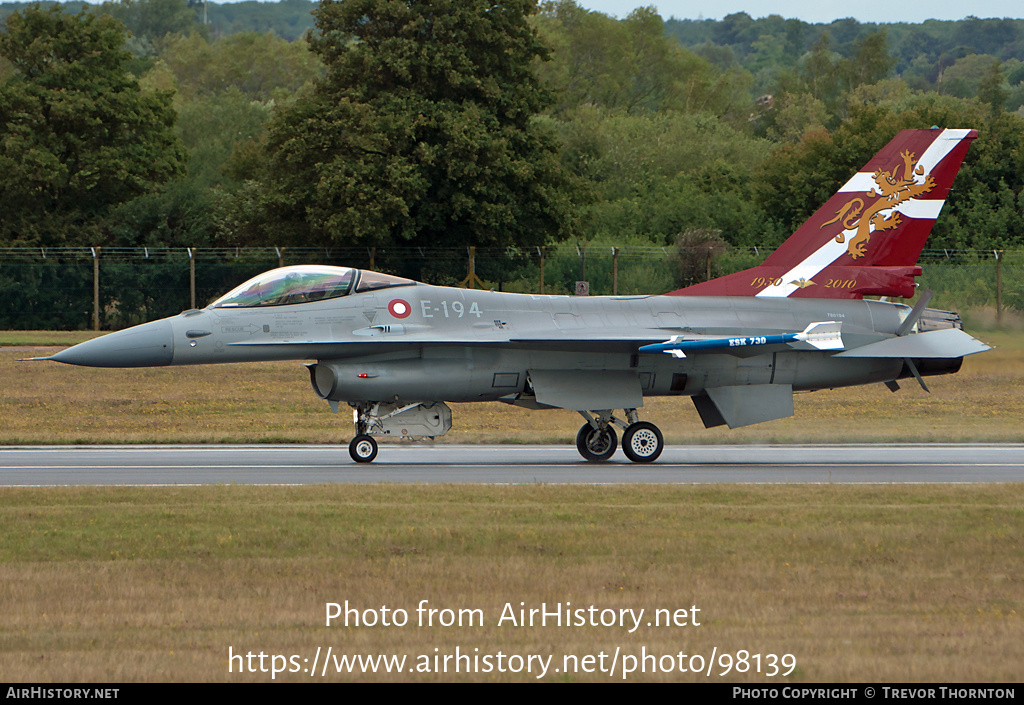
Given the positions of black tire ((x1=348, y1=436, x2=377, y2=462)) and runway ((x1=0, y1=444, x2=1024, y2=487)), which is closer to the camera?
runway ((x1=0, y1=444, x2=1024, y2=487))

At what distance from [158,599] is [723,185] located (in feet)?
171

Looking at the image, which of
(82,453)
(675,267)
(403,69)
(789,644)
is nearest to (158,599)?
(789,644)

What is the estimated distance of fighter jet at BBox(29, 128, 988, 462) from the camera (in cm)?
1688

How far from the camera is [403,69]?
4238cm

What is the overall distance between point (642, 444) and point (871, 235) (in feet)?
15.8

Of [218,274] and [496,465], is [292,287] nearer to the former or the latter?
[496,465]

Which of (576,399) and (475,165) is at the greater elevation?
(475,165)

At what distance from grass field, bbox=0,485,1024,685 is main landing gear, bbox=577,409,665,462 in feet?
12.5

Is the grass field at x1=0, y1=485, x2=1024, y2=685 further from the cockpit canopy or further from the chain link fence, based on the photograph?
the chain link fence

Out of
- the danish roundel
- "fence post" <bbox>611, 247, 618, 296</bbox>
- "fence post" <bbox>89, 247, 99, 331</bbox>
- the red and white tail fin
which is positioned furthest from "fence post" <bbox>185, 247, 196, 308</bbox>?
the red and white tail fin

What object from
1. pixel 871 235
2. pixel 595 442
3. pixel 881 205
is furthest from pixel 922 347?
pixel 595 442

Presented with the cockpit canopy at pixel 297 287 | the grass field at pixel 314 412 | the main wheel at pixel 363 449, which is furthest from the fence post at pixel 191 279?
the main wheel at pixel 363 449

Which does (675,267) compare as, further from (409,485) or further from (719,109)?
(719,109)
